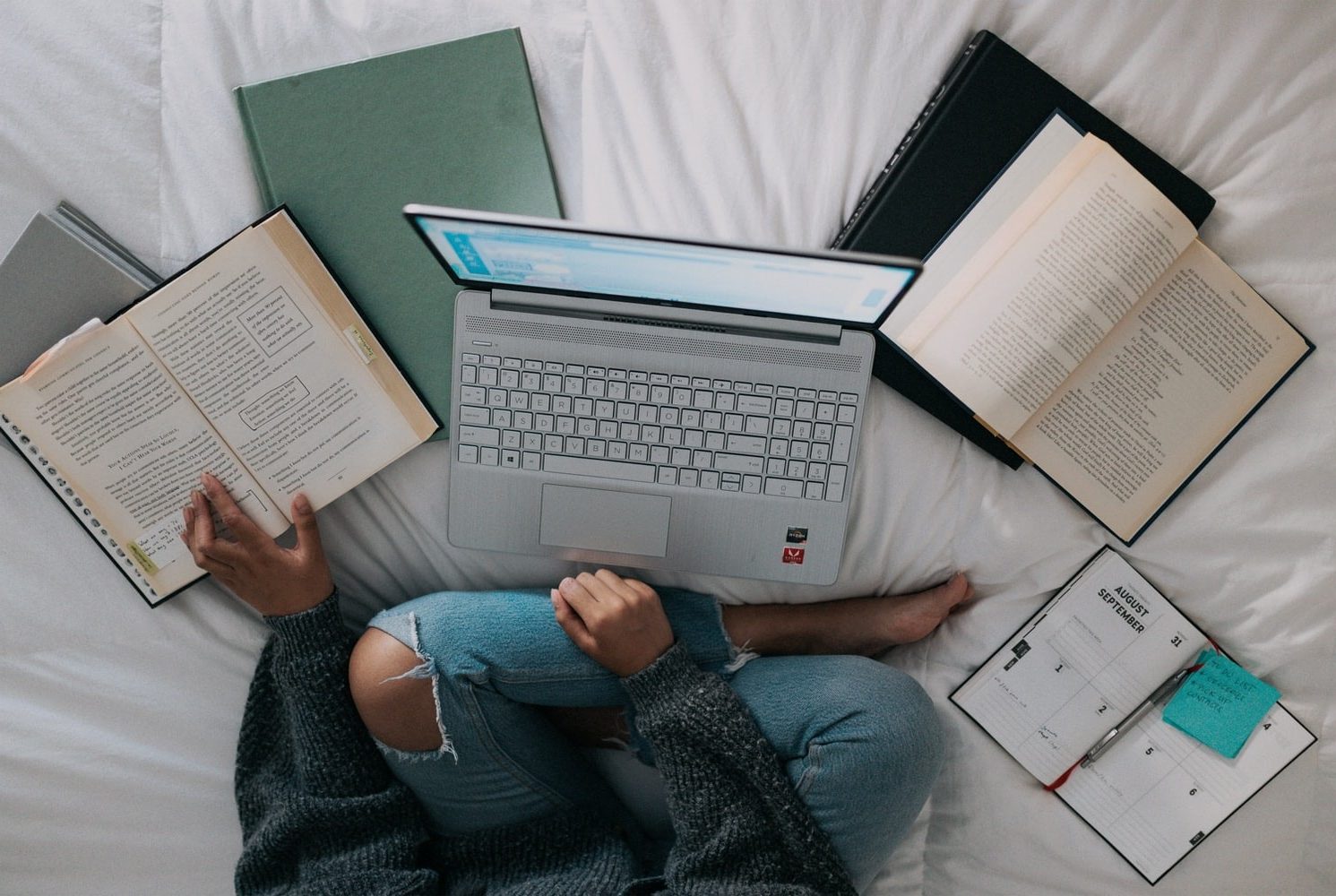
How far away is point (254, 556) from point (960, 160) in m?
0.79

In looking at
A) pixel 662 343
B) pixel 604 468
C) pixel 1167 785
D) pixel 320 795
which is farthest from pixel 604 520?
pixel 1167 785

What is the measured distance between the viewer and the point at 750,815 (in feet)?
2.88

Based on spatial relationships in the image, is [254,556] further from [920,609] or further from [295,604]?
[920,609]

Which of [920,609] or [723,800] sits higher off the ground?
[920,609]

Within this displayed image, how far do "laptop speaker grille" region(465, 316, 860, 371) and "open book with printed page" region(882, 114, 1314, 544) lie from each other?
100 mm

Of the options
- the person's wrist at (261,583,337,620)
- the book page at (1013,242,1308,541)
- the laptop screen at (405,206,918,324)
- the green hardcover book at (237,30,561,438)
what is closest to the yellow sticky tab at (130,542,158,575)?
the person's wrist at (261,583,337,620)

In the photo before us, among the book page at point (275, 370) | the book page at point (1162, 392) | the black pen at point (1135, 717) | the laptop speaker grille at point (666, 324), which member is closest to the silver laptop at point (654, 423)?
the laptop speaker grille at point (666, 324)

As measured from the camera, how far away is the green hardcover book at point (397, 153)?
36.0 inches

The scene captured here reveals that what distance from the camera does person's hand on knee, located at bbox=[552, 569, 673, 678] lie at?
0.89 m

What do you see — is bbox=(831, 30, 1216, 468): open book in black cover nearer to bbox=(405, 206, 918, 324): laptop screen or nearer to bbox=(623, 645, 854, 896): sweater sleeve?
bbox=(405, 206, 918, 324): laptop screen

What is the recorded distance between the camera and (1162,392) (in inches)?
36.5

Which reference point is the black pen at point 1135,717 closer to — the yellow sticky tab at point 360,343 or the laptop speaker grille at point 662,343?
the laptop speaker grille at point 662,343

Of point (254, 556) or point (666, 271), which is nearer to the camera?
point (666, 271)

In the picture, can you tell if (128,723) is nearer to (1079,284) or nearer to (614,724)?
(614,724)
